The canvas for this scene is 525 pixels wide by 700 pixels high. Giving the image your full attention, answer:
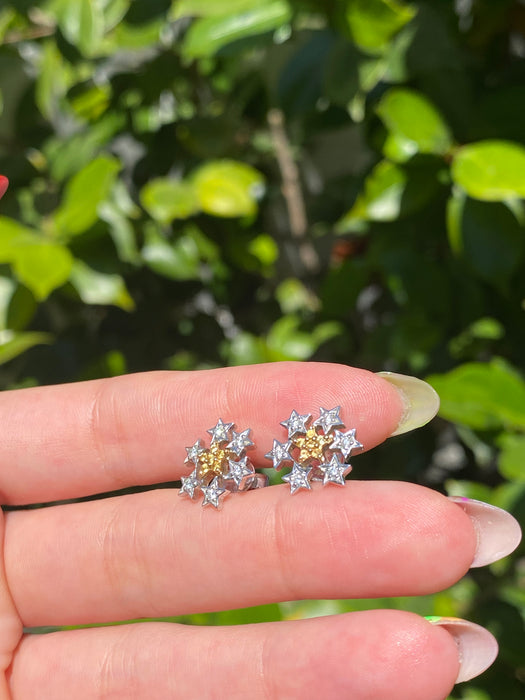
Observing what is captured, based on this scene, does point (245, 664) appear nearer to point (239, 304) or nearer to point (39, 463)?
point (39, 463)

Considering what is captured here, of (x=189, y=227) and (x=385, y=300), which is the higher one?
(x=189, y=227)

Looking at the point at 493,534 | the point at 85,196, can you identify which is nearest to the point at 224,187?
the point at 85,196

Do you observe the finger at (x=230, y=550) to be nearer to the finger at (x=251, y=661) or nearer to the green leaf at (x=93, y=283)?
the finger at (x=251, y=661)

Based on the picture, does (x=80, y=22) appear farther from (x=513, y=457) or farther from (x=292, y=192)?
(x=513, y=457)

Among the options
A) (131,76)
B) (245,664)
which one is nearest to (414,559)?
(245,664)

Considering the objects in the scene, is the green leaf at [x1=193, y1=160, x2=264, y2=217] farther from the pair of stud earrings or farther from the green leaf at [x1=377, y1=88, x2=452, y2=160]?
the pair of stud earrings

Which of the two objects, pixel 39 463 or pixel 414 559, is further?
pixel 39 463
